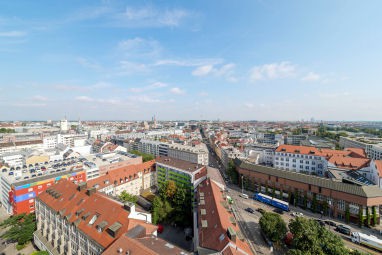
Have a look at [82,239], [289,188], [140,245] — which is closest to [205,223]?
[140,245]

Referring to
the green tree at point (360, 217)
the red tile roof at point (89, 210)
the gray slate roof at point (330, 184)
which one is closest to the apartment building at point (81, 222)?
the red tile roof at point (89, 210)

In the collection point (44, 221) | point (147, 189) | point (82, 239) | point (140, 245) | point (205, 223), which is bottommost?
point (147, 189)

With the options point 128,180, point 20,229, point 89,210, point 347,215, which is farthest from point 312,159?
point 20,229

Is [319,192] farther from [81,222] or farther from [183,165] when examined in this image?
[81,222]

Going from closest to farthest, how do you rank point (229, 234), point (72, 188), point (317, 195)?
point (229, 234) < point (72, 188) < point (317, 195)

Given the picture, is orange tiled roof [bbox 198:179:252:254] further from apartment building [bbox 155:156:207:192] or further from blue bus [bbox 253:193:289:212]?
blue bus [bbox 253:193:289:212]

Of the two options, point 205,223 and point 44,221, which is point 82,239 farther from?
point 205,223

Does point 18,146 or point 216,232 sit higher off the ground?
point 18,146
